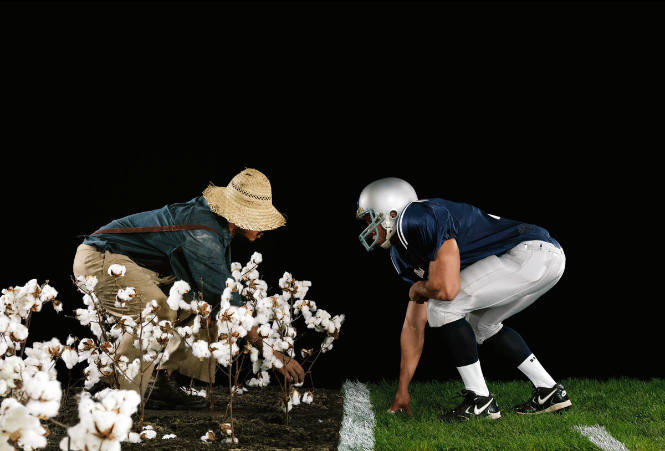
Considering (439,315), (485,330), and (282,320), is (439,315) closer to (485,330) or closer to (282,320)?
(485,330)

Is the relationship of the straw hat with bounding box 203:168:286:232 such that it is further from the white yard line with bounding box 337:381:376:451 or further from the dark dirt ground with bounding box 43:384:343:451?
the white yard line with bounding box 337:381:376:451

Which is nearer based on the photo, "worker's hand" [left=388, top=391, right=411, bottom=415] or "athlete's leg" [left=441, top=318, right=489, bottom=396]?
"athlete's leg" [left=441, top=318, right=489, bottom=396]

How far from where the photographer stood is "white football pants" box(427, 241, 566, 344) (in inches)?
163

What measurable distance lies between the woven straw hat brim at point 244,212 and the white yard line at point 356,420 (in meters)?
1.16

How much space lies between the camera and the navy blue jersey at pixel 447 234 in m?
3.89

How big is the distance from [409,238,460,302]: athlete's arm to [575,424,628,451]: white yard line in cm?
95

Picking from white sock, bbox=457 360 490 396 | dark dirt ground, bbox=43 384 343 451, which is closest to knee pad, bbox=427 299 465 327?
white sock, bbox=457 360 490 396

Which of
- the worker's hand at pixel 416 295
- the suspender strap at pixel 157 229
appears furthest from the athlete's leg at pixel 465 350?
the suspender strap at pixel 157 229

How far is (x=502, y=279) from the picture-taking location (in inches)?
164

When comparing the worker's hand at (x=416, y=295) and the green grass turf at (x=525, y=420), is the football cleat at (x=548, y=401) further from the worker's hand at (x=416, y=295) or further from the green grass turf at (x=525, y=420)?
the worker's hand at (x=416, y=295)

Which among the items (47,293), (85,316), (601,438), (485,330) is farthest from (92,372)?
(601,438)

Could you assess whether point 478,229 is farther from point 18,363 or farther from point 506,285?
point 18,363

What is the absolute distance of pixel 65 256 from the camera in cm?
519

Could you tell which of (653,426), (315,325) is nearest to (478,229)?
(315,325)
